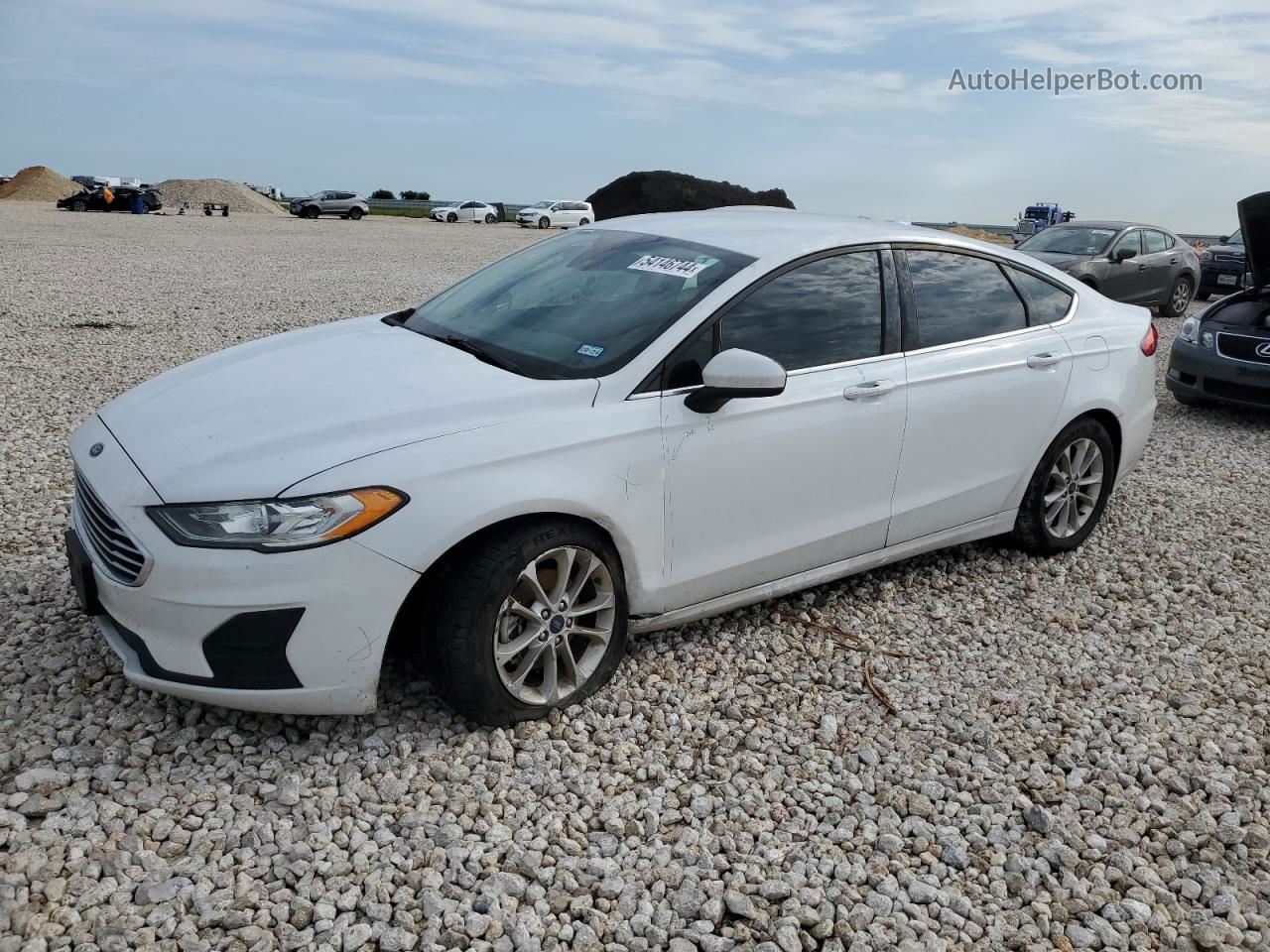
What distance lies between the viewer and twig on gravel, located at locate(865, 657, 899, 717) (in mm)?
3727

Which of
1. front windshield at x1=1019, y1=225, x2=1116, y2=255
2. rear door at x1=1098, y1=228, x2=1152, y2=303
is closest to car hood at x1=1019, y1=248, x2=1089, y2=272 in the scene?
front windshield at x1=1019, y1=225, x2=1116, y2=255

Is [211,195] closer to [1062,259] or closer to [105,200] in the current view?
[105,200]

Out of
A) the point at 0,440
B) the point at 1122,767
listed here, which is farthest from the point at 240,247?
the point at 1122,767

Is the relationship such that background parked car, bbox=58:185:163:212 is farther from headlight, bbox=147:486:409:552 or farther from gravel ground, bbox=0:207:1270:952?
headlight, bbox=147:486:409:552

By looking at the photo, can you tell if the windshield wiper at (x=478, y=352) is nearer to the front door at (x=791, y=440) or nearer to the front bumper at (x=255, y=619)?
the front door at (x=791, y=440)

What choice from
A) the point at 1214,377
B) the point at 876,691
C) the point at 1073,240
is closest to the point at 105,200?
the point at 1073,240

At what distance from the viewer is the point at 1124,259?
48.1ft

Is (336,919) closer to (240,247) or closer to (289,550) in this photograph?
(289,550)

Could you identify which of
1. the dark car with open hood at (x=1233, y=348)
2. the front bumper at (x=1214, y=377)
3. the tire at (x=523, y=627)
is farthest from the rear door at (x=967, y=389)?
the front bumper at (x=1214, y=377)

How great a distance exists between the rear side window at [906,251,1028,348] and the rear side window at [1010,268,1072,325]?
0.20 feet

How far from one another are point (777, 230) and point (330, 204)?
44454 mm

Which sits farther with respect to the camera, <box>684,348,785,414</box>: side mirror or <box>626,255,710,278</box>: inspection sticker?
<box>626,255,710,278</box>: inspection sticker

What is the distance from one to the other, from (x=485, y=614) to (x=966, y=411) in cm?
231

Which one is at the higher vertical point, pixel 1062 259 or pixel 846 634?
pixel 1062 259
